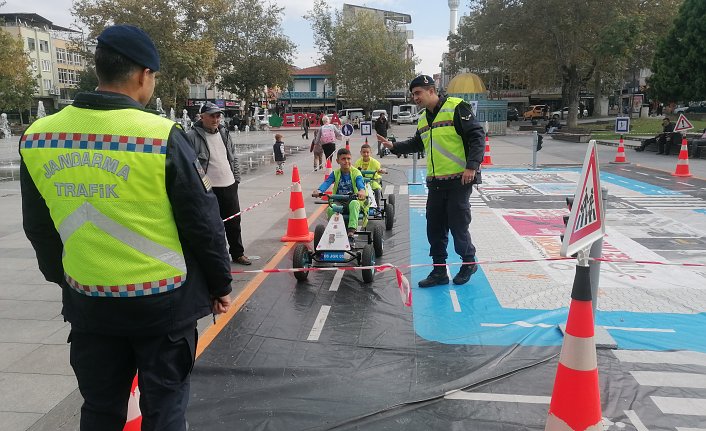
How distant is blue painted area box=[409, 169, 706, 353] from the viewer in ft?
14.0

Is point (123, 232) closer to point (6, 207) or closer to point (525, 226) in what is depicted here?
point (525, 226)

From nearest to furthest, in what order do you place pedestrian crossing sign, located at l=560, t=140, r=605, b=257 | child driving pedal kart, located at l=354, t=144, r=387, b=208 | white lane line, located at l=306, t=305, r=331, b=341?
pedestrian crossing sign, located at l=560, t=140, r=605, b=257
white lane line, located at l=306, t=305, r=331, b=341
child driving pedal kart, located at l=354, t=144, r=387, b=208

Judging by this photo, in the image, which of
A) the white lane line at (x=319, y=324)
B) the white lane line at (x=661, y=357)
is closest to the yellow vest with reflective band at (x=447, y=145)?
the white lane line at (x=319, y=324)

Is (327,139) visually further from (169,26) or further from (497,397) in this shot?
(169,26)

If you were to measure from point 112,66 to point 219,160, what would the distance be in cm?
413

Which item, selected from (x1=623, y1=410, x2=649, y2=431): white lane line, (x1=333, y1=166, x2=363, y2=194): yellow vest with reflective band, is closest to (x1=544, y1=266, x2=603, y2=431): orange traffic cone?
(x1=623, y1=410, x2=649, y2=431): white lane line

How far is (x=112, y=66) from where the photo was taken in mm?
2055

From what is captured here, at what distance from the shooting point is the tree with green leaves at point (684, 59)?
2142 cm

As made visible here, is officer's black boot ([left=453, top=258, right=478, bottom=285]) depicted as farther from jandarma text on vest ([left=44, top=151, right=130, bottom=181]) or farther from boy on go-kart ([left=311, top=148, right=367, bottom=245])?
jandarma text on vest ([left=44, top=151, right=130, bottom=181])

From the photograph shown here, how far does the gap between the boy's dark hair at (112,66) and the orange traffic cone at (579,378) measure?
2.35 metres

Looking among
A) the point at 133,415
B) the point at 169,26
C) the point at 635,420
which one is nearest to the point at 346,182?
the point at 635,420

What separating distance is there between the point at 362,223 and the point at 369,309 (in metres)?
2.00

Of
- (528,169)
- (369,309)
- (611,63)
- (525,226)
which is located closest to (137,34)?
(369,309)

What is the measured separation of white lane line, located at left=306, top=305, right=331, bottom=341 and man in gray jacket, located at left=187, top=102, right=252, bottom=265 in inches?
74.3
